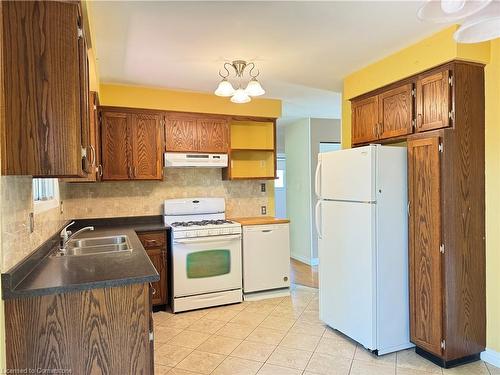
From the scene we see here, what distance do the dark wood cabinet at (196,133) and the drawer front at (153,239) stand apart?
98 cm

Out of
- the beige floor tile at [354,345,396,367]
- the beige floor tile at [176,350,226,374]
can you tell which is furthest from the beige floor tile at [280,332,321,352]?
the beige floor tile at [176,350,226,374]

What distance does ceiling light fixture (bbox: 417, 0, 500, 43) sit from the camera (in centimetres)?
135

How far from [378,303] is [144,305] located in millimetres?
1860

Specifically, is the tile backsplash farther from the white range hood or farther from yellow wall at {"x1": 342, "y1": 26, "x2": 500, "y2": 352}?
yellow wall at {"x1": 342, "y1": 26, "x2": 500, "y2": 352}

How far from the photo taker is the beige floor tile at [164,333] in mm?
3031

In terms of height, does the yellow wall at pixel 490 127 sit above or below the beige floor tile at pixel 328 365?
above

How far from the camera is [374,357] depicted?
2668mm

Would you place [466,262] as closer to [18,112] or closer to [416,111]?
[416,111]

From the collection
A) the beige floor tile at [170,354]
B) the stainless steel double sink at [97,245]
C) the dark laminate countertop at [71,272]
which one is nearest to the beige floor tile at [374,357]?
the beige floor tile at [170,354]

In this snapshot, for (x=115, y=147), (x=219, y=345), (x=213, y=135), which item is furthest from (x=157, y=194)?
(x=219, y=345)

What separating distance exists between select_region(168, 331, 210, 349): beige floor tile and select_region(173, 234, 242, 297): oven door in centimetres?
59

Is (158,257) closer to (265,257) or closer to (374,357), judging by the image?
(265,257)

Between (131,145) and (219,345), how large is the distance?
7.55 ft

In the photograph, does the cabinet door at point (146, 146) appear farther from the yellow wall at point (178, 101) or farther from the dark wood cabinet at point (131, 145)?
the yellow wall at point (178, 101)
